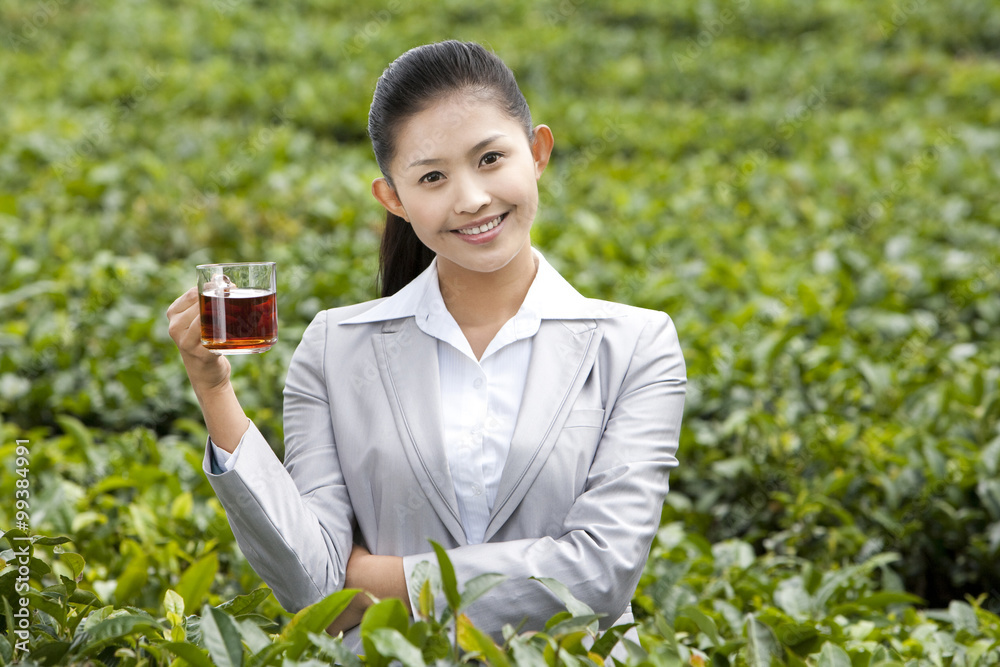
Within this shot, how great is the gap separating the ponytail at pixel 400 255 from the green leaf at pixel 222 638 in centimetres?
78

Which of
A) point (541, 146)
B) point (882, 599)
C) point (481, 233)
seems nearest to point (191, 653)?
point (481, 233)

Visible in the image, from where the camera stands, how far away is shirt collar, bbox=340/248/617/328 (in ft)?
5.88

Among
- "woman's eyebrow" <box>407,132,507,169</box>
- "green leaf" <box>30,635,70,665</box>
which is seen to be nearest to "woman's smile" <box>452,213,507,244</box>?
"woman's eyebrow" <box>407,132,507,169</box>

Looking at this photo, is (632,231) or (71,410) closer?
(71,410)

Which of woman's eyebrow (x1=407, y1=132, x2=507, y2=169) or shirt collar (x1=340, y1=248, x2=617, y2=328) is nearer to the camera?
woman's eyebrow (x1=407, y1=132, x2=507, y2=169)

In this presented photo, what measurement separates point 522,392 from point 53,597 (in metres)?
0.88

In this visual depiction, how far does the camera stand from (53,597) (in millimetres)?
1691

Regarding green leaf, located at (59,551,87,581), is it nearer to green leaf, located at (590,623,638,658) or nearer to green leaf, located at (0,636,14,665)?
green leaf, located at (0,636,14,665)

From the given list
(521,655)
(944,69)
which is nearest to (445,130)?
(521,655)

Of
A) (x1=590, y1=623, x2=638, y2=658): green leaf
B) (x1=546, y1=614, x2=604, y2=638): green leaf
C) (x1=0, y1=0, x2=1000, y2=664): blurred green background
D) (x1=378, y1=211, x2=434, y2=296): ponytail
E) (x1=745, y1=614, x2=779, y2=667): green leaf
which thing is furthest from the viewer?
(x1=0, y1=0, x2=1000, y2=664): blurred green background

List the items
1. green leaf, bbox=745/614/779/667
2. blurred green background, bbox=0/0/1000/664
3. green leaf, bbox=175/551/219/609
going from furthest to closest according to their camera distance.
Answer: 1. blurred green background, bbox=0/0/1000/664
2. green leaf, bbox=175/551/219/609
3. green leaf, bbox=745/614/779/667

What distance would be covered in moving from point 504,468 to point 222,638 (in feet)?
1.72

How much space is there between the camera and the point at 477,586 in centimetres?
146

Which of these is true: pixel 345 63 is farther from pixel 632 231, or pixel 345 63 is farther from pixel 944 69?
pixel 944 69
